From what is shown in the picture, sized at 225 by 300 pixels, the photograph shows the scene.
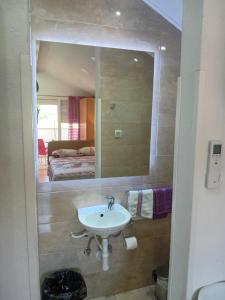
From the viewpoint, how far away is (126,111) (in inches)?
83.3

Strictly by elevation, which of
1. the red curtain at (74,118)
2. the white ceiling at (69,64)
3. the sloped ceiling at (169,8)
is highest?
the sloped ceiling at (169,8)

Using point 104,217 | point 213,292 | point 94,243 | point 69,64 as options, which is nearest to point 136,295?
point 94,243

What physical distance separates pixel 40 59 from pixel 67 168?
0.90m

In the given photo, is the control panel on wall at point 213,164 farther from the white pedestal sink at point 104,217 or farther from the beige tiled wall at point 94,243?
the beige tiled wall at point 94,243

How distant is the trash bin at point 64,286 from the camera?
1770 mm

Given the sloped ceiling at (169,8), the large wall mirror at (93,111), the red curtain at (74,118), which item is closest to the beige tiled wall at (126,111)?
the large wall mirror at (93,111)

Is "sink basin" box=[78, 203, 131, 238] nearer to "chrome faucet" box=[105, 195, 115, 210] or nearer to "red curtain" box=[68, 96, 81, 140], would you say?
"chrome faucet" box=[105, 195, 115, 210]

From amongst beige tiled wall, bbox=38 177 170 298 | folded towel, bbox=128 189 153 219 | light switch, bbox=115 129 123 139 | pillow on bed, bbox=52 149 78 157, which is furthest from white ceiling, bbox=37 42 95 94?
folded towel, bbox=128 189 153 219

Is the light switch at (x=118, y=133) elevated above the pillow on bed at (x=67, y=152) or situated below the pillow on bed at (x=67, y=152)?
above

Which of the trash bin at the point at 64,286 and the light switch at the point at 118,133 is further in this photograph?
the light switch at the point at 118,133

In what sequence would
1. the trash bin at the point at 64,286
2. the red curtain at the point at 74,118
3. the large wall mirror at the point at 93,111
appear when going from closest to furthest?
the trash bin at the point at 64,286 < the large wall mirror at the point at 93,111 < the red curtain at the point at 74,118

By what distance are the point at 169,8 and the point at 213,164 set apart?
5.10 ft

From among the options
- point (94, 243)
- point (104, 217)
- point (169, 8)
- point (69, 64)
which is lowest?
point (94, 243)

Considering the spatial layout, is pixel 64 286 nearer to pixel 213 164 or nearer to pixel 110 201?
pixel 110 201
